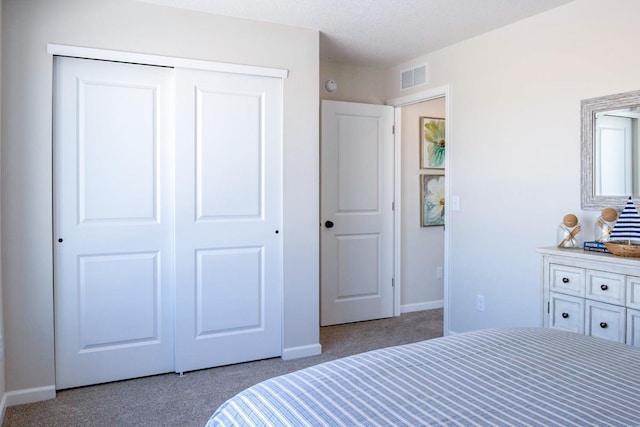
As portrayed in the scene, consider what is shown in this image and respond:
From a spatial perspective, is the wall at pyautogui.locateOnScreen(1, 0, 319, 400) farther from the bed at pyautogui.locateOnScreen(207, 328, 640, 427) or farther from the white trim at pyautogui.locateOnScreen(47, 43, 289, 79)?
the bed at pyautogui.locateOnScreen(207, 328, 640, 427)

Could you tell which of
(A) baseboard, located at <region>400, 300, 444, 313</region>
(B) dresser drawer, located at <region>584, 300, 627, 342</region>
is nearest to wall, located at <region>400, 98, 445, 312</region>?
(A) baseboard, located at <region>400, 300, 444, 313</region>

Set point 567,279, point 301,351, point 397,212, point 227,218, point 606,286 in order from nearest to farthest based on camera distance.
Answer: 1. point 606,286
2. point 567,279
3. point 227,218
4. point 301,351
5. point 397,212

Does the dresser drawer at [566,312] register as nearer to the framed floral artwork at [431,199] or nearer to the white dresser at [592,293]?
the white dresser at [592,293]

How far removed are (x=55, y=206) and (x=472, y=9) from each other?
283cm

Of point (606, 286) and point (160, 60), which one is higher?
point (160, 60)

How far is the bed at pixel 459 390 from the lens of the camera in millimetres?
1029

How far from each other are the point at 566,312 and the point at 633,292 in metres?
0.39

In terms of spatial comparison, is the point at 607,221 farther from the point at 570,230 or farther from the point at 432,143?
the point at 432,143

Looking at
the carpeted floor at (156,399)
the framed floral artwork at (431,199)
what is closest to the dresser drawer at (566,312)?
the carpeted floor at (156,399)

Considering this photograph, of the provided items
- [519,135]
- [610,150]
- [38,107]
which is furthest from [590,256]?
[38,107]

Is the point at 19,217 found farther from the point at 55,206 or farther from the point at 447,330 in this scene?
the point at 447,330

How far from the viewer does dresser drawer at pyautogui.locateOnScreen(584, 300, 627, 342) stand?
90.0 inches

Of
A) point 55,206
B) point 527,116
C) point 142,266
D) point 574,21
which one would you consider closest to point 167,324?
point 142,266

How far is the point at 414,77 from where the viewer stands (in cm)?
426
